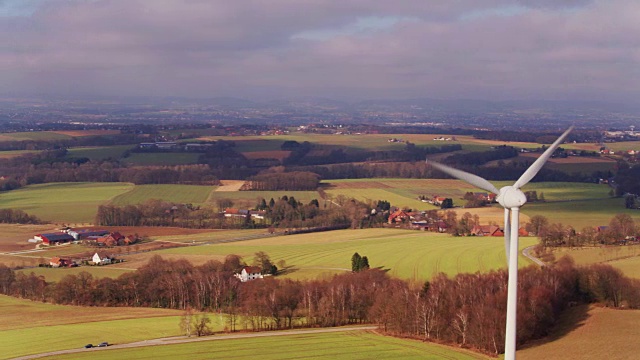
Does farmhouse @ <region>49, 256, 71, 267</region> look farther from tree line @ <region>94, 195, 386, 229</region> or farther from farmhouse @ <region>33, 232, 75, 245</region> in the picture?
tree line @ <region>94, 195, 386, 229</region>

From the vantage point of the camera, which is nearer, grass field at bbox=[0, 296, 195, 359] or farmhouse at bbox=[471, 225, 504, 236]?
grass field at bbox=[0, 296, 195, 359]

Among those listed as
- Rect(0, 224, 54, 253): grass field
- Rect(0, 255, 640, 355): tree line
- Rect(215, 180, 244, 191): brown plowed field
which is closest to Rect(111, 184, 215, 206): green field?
Rect(215, 180, 244, 191): brown plowed field

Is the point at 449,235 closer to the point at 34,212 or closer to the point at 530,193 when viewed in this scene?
the point at 530,193

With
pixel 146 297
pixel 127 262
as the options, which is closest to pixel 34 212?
pixel 127 262

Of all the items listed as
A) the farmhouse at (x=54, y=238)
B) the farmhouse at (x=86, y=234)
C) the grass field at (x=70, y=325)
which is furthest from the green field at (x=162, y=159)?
the grass field at (x=70, y=325)

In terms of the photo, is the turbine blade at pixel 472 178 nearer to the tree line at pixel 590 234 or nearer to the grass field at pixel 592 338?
the grass field at pixel 592 338

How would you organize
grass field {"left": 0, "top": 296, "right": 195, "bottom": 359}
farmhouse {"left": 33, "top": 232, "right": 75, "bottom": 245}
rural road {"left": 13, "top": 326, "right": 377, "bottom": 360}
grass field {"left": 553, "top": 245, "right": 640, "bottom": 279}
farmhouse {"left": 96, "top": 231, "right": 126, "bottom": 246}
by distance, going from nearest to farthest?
rural road {"left": 13, "top": 326, "right": 377, "bottom": 360} < grass field {"left": 0, "top": 296, "right": 195, "bottom": 359} < grass field {"left": 553, "top": 245, "right": 640, "bottom": 279} < farmhouse {"left": 96, "top": 231, "right": 126, "bottom": 246} < farmhouse {"left": 33, "top": 232, "right": 75, "bottom": 245}

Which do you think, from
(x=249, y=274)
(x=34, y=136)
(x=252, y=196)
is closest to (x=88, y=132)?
(x=34, y=136)
